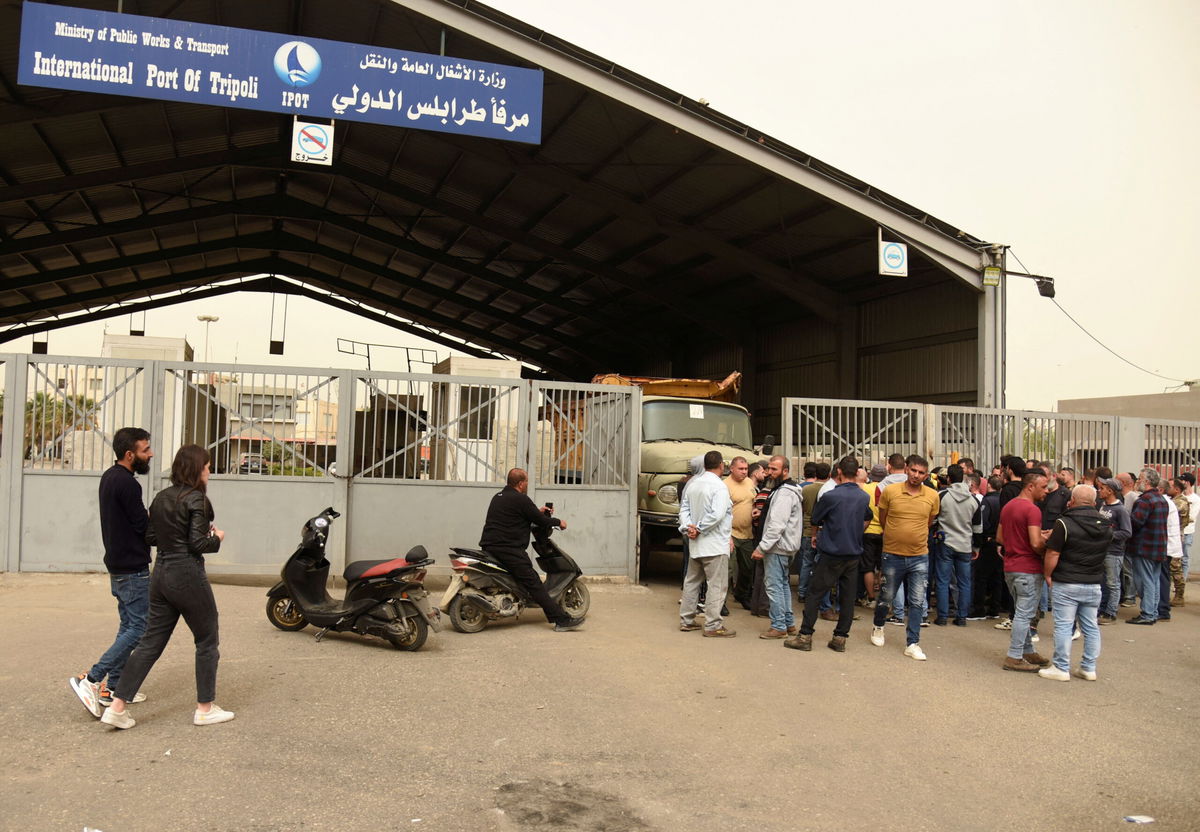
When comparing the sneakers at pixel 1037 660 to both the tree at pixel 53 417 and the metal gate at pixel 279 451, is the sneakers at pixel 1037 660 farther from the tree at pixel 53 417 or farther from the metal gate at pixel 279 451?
the tree at pixel 53 417

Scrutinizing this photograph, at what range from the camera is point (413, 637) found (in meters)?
7.19

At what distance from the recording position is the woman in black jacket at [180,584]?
197 inches

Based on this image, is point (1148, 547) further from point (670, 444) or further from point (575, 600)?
point (575, 600)

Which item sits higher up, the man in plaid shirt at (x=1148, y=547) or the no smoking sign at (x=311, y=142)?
the no smoking sign at (x=311, y=142)

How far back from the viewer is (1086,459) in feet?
45.2

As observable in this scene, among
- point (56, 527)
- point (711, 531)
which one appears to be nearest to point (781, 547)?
point (711, 531)

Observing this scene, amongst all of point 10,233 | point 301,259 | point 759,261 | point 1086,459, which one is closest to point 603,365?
point 301,259

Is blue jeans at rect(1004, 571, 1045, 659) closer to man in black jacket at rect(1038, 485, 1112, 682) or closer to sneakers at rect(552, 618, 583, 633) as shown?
man in black jacket at rect(1038, 485, 1112, 682)

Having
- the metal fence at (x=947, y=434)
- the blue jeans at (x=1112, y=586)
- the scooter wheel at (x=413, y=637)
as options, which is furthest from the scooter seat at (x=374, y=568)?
the blue jeans at (x=1112, y=586)

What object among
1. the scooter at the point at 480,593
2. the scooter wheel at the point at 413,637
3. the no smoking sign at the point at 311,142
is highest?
the no smoking sign at the point at 311,142

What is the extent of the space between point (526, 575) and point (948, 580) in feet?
14.4

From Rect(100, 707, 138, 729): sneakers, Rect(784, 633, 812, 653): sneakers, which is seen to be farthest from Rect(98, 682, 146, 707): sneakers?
Rect(784, 633, 812, 653): sneakers

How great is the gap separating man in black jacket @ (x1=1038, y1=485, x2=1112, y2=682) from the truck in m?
5.01

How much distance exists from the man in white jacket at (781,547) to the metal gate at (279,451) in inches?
128
